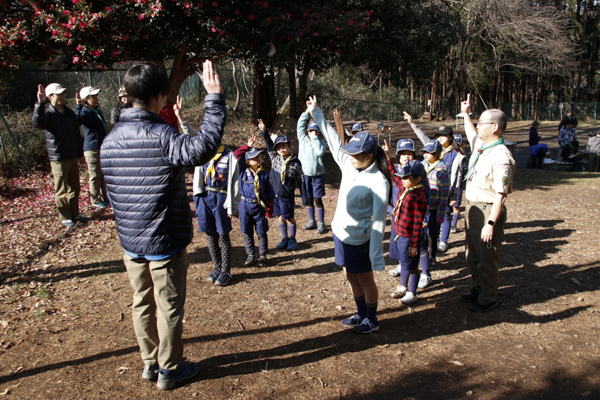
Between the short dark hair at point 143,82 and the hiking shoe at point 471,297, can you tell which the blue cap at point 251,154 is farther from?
the hiking shoe at point 471,297

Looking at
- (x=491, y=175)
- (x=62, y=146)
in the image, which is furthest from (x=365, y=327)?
(x=62, y=146)

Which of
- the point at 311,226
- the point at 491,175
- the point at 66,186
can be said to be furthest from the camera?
the point at 311,226

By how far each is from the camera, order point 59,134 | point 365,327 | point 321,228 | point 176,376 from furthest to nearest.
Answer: point 321,228, point 59,134, point 365,327, point 176,376

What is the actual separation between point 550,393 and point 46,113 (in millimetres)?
7440

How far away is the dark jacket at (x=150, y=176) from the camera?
277 centimetres

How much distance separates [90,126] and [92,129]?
7cm

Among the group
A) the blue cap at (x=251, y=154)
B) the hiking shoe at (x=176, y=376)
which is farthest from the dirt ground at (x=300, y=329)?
the blue cap at (x=251, y=154)

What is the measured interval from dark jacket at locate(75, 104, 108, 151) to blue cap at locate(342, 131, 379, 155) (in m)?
5.85

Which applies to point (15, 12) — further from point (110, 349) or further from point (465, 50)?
point (465, 50)

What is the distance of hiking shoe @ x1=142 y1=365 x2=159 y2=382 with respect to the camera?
3277mm

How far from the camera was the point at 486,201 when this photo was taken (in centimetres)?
428

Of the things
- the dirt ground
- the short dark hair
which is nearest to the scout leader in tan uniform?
the dirt ground

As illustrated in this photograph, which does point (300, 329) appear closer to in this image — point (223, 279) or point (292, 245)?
point (223, 279)

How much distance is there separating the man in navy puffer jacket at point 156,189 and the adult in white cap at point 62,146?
4467mm
